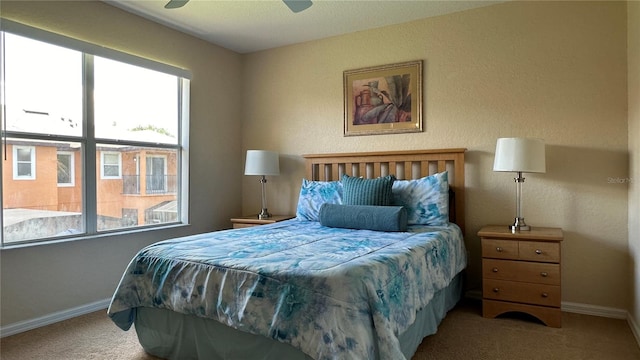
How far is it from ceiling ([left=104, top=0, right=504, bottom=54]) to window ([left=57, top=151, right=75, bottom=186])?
51.5 inches

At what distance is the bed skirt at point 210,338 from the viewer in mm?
1879

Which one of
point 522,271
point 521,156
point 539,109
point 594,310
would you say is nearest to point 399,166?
point 521,156

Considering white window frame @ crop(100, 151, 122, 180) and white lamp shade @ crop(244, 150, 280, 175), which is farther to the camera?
white lamp shade @ crop(244, 150, 280, 175)

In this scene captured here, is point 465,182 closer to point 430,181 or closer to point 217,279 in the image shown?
point 430,181

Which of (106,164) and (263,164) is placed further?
(263,164)

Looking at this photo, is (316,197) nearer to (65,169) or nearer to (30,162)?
(65,169)

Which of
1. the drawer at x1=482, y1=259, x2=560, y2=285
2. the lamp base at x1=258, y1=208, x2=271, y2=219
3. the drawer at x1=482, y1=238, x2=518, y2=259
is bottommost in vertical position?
the drawer at x1=482, y1=259, x2=560, y2=285

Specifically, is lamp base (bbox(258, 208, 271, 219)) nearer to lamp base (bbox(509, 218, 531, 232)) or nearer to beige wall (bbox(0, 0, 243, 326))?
beige wall (bbox(0, 0, 243, 326))

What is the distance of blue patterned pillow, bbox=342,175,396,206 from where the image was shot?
315 cm

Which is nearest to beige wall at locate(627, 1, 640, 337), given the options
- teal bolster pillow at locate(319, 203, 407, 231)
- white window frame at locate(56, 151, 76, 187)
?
teal bolster pillow at locate(319, 203, 407, 231)

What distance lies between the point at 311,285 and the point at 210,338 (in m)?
0.75

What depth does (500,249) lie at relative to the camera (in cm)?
285

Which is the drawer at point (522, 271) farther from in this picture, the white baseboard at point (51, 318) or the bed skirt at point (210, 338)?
the white baseboard at point (51, 318)

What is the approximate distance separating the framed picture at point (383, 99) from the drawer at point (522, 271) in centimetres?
137
